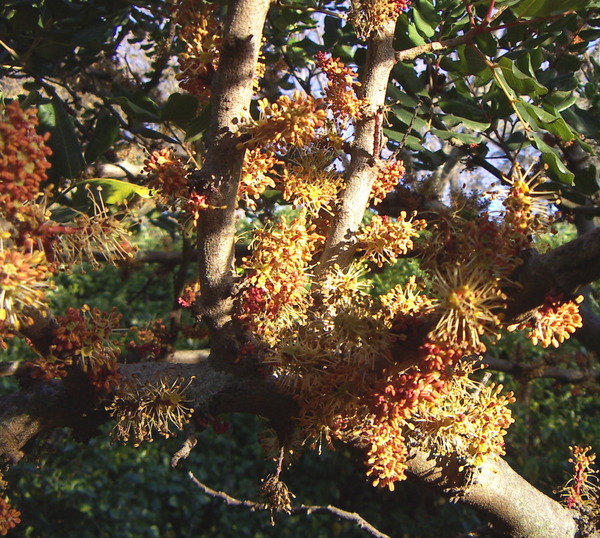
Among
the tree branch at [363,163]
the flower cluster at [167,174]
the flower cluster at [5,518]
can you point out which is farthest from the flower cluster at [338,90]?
the flower cluster at [5,518]

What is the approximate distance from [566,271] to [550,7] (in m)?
0.72

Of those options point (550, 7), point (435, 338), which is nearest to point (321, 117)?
point (435, 338)

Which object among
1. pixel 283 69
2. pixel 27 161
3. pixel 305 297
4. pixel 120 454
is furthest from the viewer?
pixel 120 454

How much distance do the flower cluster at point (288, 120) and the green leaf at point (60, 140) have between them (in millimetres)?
497

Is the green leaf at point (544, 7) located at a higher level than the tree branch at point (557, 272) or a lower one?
higher

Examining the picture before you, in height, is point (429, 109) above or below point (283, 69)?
below

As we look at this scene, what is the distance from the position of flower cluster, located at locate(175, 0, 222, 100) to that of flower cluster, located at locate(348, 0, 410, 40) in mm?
342

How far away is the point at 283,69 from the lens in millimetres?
2768

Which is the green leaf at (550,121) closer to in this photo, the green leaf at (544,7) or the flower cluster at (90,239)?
the green leaf at (544,7)

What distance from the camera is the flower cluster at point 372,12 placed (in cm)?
137

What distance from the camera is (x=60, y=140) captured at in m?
1.33

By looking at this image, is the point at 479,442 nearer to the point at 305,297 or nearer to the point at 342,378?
the point at 342,378

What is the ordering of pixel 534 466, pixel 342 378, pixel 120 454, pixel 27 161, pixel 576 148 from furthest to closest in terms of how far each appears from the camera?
pixel 120 454, pixel 534 466, pixel 576 148, pixel 342 378, pixel 27 161

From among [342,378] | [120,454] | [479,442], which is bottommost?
[120,454]
